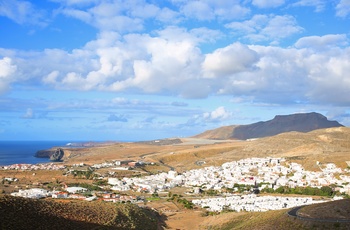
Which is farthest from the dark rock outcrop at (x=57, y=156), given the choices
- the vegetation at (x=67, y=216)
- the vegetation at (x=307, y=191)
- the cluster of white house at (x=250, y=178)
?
the vegetation at (x=67, y=216)

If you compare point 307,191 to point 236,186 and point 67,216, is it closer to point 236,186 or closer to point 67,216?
point 236,186

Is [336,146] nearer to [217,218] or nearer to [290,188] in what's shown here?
[290,188]

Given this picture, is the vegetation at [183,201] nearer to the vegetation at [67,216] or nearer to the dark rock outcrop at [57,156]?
the vegetation at [67,216]

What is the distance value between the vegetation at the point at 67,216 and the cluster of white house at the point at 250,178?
25870mm

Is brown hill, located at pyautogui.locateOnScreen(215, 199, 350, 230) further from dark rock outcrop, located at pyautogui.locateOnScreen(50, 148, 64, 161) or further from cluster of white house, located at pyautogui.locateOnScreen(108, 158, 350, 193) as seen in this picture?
dark rock outcrop, located at pyautogui.locateOnScreen(50, 148, 64, 161)

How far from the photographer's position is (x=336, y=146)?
99.4m

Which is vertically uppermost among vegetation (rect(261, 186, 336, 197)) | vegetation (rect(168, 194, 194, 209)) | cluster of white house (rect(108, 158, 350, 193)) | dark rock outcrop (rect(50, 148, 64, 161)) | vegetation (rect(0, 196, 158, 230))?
dark rock outcrop (rect(50, 148, 64, 161))

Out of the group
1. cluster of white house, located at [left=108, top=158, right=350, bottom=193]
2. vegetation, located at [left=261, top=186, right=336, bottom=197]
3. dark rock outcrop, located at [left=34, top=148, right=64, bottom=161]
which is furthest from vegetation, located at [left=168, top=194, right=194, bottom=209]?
dark rock outcrop, located at [left=34, top=148, right=64, bottom=161]

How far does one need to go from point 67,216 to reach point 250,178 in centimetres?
4657

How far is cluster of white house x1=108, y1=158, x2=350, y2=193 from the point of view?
63844 mm

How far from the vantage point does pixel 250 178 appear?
71062mm

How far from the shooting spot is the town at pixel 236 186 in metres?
48.8

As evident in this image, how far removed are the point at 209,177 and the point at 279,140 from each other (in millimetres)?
46502

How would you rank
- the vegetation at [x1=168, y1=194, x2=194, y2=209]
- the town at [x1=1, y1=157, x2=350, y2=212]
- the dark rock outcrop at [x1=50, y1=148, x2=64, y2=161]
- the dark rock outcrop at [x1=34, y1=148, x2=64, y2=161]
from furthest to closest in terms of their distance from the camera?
the dark rock outcrop at [x1=34, y1=148, x2=64, y2=161]
the dark rock outcrop at [x1=50, y1=148, x2=64, y2=161]
the town at [x1=1, y1=157, x2=350, y2=212]
the vegetation at [x1=168, y1=194, x2=194, y2=209]
